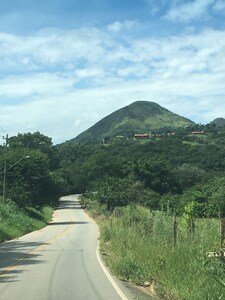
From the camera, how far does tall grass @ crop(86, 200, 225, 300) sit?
29.7 ft

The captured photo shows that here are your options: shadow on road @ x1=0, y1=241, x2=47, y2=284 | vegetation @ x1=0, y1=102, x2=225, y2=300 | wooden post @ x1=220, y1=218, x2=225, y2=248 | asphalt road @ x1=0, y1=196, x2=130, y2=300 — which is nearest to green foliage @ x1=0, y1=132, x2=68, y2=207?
vegetation @ x1=0, y1=102, x2=225, y2=300

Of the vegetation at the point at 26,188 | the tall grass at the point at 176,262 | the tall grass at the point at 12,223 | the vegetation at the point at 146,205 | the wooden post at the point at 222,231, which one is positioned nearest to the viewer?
the tall grass at the point at 176,262

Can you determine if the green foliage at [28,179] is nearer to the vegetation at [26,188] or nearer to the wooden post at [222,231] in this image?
the vegetation at [26,188]

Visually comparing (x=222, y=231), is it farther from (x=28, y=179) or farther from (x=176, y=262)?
(x=28, y=179)

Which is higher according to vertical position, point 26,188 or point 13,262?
point 26,188

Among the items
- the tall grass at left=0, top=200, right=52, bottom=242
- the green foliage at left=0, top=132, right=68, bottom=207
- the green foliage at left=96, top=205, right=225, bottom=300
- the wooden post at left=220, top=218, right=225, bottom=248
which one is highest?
the green foliage at left=0, top=132, right=68, bottom=207

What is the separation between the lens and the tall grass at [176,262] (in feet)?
29.7

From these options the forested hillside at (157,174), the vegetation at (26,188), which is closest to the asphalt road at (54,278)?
the forested hillside at (157,174)

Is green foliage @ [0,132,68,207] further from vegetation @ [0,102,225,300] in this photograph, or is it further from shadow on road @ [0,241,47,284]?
shadow on road @ [0,241,47,284]

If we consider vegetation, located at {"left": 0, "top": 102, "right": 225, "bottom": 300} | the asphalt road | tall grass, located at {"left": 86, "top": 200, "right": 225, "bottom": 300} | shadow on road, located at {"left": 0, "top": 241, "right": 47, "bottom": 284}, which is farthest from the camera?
shadow on road, located at {"left": 0, "top": 241, "right": 47, "bottom": 284}

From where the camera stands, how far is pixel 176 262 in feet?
35.8

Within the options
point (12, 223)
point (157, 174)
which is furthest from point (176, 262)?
point (157, 174)

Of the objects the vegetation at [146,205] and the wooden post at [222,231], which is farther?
the vegetation at [146,205]

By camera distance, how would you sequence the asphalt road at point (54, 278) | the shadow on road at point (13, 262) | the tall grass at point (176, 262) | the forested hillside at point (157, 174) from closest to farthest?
the tall grass at point (176, 262), the asphalt road at point (54, 278), the shadow on road at point (13, 262), the forested hillside at point (157, 174)
